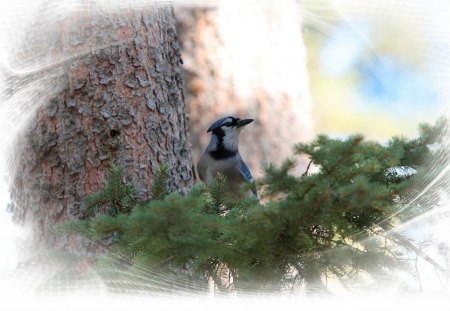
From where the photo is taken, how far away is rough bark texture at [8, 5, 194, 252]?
3006mm

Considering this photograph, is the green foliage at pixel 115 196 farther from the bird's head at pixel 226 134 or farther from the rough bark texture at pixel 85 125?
the bird's head at pixel 226 134

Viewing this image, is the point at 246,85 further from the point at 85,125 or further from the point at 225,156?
the point at 85,125

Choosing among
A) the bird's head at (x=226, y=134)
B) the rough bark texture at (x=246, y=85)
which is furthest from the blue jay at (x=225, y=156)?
the rough bark texture at (x=246, y=85)

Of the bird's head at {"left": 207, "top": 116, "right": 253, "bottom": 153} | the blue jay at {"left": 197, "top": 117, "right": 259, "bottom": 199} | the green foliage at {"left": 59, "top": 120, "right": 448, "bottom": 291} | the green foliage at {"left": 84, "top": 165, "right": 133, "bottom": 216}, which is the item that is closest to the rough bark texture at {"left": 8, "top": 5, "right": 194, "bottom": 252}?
the green foliage at {"left": 84, "top": 165, "right": 133, "bottom": 216}

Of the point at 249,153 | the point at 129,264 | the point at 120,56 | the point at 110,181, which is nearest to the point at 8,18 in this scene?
the point at 120,56

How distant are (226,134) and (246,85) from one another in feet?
9.06

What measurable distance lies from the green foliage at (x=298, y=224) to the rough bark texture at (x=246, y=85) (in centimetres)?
468

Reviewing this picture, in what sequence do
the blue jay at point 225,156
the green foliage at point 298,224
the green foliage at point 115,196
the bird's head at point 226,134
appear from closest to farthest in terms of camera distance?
the green foliage at point 298,224 → the green foliage at point 115,196 → the blue jay at point 225,156 → the bird's head at point 226,134

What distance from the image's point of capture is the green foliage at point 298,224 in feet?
5.71

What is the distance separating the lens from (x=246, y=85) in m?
7.02

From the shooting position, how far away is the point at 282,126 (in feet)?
23.0

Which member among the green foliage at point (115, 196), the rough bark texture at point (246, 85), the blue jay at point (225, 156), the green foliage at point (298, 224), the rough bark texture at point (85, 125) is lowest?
the green foliage at point (298, 224)

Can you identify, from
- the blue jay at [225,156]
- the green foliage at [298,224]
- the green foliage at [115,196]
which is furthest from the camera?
the blue jay at [225,156]

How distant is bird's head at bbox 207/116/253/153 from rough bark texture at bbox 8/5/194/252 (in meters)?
1.20
